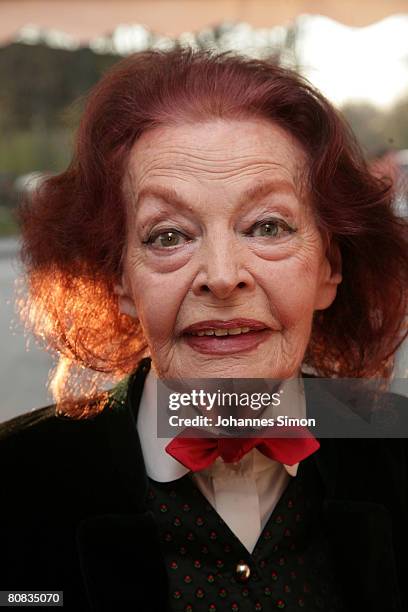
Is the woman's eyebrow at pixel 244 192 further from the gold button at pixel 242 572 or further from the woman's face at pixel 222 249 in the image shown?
the gold button at pixel 242 572

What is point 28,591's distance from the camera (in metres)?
1.62

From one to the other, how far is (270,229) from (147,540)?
2.20ft

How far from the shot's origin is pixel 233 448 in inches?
63.8

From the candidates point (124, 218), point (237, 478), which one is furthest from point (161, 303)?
point (237, 478)

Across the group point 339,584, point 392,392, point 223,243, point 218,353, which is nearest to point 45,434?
point 218,353

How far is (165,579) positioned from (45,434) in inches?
16.7

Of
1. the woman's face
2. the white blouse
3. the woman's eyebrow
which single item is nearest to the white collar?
the white blouse

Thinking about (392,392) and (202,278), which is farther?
(392,392)

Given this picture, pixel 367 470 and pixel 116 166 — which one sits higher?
pixel 116 166

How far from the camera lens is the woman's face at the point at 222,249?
1.59 m

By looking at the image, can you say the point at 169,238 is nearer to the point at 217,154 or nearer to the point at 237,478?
the point at 217,154

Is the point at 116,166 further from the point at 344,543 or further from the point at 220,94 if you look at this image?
the point at 344,543

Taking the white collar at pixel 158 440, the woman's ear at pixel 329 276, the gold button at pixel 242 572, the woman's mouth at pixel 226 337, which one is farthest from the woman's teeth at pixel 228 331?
the gold button at pixel 242 572

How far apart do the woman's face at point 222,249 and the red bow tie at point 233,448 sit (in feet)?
0.45
